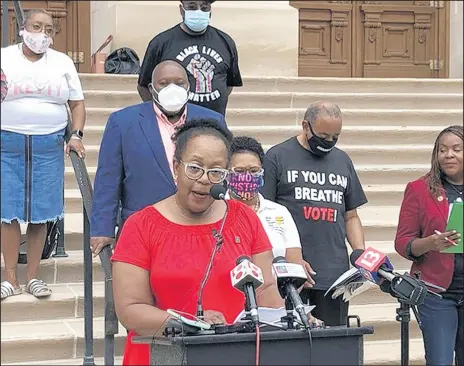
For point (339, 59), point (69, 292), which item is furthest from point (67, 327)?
point (339, 59)

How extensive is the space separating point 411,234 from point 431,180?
298mm

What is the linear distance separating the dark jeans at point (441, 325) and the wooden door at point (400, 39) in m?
6.84

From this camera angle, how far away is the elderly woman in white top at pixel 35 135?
5.40 m

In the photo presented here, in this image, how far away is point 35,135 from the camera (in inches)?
217

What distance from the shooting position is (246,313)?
9.67ft

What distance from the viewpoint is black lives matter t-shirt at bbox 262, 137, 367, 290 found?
194 inches

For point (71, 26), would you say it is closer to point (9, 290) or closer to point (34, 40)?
point (34, 40)

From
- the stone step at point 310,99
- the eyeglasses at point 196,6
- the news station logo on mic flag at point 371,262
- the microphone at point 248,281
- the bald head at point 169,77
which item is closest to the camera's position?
the microphone at point 248,281

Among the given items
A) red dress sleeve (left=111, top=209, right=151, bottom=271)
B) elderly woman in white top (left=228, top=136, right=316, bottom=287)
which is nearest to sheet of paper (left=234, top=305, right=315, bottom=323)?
red dress sleeve (left=111, top=209, right=151, bottom=271)

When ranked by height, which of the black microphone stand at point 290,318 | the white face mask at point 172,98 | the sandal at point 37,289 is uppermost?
the white face mask at point 172,98

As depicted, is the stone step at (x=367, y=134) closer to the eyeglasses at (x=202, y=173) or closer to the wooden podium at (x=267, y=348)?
the eyeglasses at (x=202, y=173)

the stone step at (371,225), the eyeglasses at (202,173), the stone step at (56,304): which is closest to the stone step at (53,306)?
the stone step at (56,304)

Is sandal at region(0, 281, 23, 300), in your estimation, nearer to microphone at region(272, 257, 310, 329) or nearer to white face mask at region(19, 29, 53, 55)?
white face mask at region(19, 29, 53, 55)

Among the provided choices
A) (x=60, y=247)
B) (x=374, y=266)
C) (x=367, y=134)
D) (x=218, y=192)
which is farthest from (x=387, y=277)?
(x=367, y=134)
